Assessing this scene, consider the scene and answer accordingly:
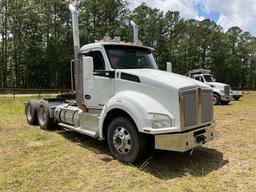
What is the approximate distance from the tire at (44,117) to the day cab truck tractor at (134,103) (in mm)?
1635

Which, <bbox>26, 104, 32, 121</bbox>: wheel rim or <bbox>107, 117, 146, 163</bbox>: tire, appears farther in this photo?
<bbox>26, 104, 32, 121</bbox>: wheel rim

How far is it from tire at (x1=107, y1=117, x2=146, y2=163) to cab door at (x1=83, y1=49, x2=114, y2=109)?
827mm

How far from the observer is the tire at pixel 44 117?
9.07 metres

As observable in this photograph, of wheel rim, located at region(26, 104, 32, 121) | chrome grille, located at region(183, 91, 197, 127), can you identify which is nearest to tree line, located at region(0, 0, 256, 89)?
wheel rim, located at region(26, 104, 32, 121)

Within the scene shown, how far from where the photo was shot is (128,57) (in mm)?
6730

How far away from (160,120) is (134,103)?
59cm

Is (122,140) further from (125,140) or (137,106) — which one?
(137,106)

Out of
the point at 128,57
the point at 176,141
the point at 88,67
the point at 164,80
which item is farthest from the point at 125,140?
the point at 128,57

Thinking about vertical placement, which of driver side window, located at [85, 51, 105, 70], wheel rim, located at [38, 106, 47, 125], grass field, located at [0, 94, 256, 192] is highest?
driver side window, located at [85, 51, 105, 70]

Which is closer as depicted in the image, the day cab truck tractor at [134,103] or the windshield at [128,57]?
the day cab truck tractor at [134,103]

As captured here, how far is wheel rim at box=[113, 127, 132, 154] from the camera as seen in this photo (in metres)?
5.68

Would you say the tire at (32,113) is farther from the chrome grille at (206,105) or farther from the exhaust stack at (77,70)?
the chrome grille at (206,105)

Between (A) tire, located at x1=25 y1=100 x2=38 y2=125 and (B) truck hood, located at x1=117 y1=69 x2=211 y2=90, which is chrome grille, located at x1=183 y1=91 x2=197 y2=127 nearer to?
(B) truck hood, located at x1=117 y1=69 x2=211 y2=90

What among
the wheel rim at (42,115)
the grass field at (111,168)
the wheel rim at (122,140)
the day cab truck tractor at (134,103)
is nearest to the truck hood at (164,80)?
the day cab truck tractor at (134,103)
